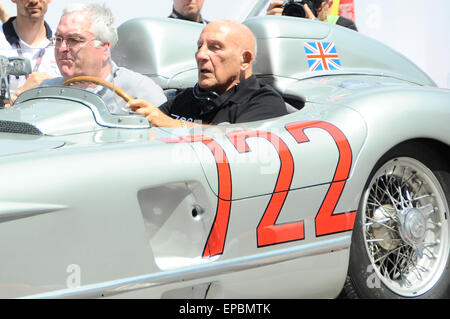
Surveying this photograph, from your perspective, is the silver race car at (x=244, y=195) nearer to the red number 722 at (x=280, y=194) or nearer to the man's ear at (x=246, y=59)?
the red number 722 at (x=280, y=194)

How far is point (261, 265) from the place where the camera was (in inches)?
112

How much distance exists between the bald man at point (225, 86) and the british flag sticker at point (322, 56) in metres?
0.43

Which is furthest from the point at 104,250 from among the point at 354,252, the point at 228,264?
the point at 354,252

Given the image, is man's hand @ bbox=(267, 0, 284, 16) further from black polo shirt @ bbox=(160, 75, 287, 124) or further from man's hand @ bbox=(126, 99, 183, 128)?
man's hand @ bbox=(126, 99, 183, 128)

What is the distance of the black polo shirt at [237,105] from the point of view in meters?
3.34

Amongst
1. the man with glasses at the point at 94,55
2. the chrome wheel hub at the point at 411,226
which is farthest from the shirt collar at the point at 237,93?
the chrome wheel hub at the point at 411,226

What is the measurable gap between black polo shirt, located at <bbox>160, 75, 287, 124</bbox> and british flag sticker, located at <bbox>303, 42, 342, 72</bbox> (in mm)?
475

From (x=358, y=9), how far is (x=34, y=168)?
545 cm

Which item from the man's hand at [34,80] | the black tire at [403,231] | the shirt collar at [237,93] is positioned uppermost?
the man's hand at [34,80]

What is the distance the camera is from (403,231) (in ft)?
10.9

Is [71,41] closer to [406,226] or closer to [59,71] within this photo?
[59,71]

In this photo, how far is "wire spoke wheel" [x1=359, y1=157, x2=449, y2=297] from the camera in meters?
3.29

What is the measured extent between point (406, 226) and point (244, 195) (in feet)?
2.92

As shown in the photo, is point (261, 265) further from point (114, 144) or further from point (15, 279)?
point (15, 279)
